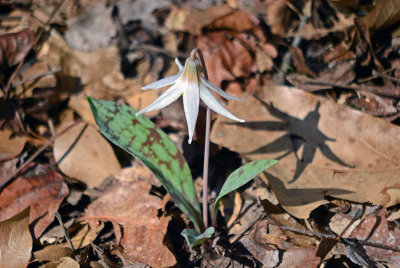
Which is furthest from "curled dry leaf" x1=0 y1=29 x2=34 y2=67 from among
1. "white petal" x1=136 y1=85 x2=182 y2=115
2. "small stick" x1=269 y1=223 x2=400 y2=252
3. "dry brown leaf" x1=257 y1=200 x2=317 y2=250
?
"small stick" x1=269 y1=223 x2=400 y2=252

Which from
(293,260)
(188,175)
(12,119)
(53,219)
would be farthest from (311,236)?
(12,119)

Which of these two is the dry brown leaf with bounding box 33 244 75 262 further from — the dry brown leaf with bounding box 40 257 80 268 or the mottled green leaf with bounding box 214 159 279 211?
the mottled green leaf with bounding box 214 159 279 211

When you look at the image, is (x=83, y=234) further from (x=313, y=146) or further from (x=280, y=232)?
(x=313, y=146)

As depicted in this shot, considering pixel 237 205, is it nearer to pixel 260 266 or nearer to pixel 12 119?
pixel 260 266

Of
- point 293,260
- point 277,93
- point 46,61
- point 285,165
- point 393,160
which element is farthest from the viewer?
point 46,61

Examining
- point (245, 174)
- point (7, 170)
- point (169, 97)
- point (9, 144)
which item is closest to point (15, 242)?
point (7, 170)

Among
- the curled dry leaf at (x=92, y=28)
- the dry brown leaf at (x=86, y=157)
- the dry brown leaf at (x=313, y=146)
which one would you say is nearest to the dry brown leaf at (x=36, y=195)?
the dry brown leaf at (x=86, y=157)

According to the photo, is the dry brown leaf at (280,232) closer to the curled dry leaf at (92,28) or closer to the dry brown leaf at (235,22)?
the dry brown leaf at (235,22)
